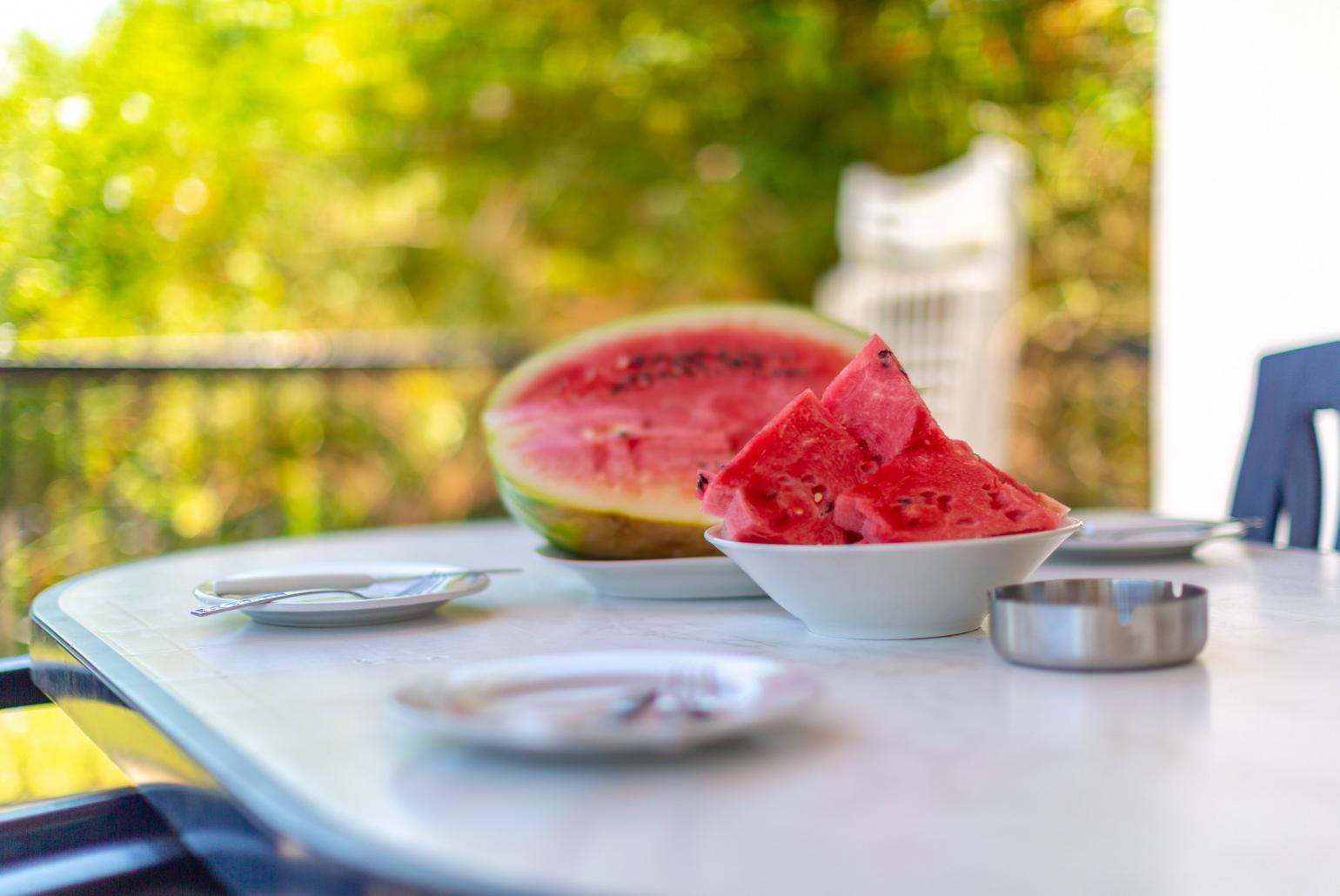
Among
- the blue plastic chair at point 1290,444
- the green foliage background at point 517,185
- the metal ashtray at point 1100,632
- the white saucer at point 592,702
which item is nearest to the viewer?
the white saucer at point 592,702

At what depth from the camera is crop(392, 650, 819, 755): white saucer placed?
0.51 meters

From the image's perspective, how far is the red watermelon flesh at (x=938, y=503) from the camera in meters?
0.79

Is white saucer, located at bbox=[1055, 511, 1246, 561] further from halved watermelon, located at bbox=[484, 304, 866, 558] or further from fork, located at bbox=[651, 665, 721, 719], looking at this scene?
fork, located at bbox=[651, 665, 721, 719]

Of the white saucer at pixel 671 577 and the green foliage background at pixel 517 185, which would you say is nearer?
the white saucer at pixel 671 577

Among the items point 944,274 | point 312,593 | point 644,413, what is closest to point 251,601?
point 312,593

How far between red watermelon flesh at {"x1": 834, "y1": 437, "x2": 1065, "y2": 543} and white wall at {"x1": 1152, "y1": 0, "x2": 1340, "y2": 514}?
220 centimetres

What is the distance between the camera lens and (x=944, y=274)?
3.33 meters

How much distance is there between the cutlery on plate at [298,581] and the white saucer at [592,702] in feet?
1.36

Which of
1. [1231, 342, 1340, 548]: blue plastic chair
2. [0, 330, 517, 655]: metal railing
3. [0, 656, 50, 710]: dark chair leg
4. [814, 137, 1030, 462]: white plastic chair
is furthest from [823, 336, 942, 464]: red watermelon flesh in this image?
[0, 330, 517, 655]: metal railing

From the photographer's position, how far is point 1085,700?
25.4 inches

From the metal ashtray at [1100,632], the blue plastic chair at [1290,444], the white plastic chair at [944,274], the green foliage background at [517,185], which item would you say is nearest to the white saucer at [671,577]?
the metal ashtray at [1100,632]

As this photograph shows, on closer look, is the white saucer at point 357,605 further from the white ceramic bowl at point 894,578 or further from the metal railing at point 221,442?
the metal railing at point 221,442

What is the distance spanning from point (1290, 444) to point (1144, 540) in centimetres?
44

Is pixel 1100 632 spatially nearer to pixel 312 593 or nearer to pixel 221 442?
pixel 312 593
